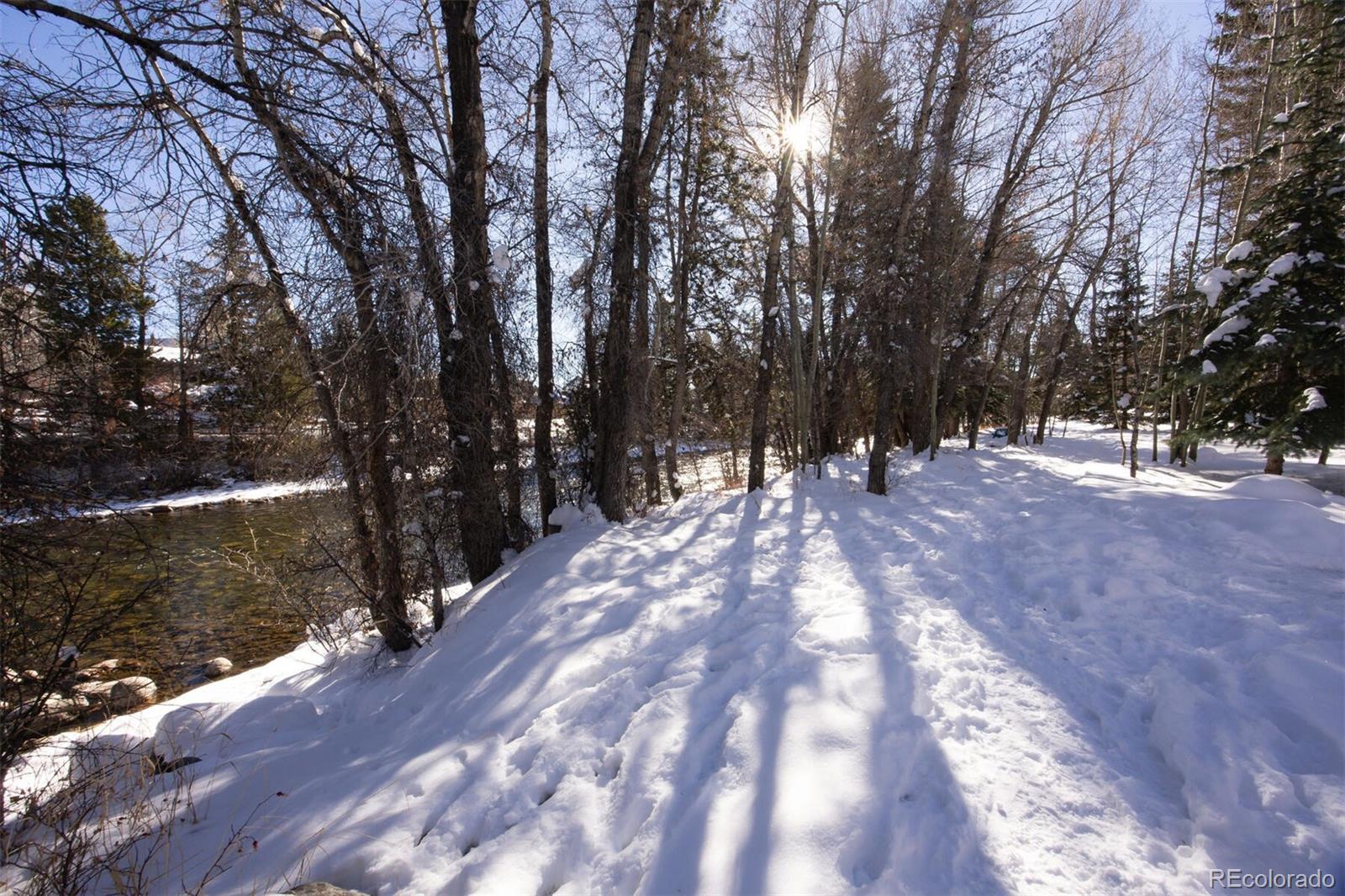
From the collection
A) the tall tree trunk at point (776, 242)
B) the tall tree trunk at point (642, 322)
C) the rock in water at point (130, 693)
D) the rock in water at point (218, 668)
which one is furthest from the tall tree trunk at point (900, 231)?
the rock in water at point (130, 693)

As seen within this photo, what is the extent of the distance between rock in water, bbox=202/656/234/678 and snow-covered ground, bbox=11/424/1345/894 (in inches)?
105

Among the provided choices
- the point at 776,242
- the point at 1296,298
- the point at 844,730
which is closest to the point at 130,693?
the point at 844,730

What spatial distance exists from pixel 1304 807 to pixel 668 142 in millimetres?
11516

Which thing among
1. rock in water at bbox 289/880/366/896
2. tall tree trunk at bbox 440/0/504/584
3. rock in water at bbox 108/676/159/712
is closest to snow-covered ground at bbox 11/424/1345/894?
rock in water at bbox 289/880/366/896

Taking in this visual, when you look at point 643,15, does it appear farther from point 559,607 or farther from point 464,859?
point 464,859

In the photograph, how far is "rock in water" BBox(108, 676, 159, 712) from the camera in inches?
283

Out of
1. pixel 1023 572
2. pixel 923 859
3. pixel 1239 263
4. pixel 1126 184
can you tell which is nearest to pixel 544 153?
pixel 1023 572

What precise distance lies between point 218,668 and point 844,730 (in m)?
9.55

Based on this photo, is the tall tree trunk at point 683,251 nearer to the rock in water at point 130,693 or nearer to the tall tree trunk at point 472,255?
the tall tree trunk at point 472,255

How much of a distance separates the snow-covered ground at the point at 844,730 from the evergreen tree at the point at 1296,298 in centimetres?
387

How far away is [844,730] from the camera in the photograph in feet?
9.35

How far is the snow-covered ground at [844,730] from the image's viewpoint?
7.41 feet

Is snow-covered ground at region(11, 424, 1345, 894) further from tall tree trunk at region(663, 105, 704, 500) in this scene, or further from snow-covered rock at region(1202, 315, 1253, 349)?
tall tree trunk at region(663, 105, 704, 500)

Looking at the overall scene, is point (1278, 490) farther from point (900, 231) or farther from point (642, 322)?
point (642, 322)
